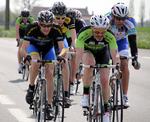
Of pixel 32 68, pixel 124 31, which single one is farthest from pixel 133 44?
pixel 32 68

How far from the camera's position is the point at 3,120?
21.0 feet

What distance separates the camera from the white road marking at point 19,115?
254 inches

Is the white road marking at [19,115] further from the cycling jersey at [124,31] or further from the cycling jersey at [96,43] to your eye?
the cycling jersey at [124,31]

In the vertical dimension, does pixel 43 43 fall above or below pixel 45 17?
below

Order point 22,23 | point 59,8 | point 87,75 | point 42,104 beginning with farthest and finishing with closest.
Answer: point 22,23 < point 59,8 < point 87,75 < point 42,104

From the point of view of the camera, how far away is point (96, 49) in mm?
5867

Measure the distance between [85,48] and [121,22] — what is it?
83 centimetres

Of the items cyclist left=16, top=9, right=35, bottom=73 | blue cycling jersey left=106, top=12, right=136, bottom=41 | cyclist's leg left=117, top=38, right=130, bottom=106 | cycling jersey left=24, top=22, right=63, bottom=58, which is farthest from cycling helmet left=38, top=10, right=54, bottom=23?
cyclist left=16, top=9, right=35, bottom=73

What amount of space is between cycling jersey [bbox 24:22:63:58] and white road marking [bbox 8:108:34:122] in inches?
45.5

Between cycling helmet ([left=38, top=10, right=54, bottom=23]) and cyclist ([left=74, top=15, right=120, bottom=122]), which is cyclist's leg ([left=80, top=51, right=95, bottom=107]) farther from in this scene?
cycling helmet ([left=38, top=10, right=54, bottom=23])

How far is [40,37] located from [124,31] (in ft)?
4.97

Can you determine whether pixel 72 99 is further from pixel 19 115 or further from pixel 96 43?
pixel 96 43

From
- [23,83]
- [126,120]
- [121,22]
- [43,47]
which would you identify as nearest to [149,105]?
[126,120]

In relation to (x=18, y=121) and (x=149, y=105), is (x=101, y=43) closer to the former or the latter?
(x=18, y=121)
